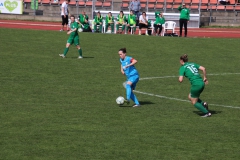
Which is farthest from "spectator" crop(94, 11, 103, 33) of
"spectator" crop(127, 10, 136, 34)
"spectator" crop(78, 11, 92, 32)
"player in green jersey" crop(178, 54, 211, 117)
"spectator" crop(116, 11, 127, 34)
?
"player in green jersey" crop(178, 54, 211, 117)

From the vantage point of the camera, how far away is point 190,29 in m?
49.2

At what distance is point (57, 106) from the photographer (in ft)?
59.2

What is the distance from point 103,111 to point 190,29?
1288 inches

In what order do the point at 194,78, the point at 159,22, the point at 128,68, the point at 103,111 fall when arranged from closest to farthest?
the point at 194,78 → the point at 103,111 → the point at 128,68 → the point at 159,22

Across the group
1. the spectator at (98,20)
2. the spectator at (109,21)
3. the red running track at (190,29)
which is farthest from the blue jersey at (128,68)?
the red running track at (190,29)

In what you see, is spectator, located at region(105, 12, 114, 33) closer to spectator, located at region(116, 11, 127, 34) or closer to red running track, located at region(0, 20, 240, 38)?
spectator, located at region(116, 11, 127, 34)

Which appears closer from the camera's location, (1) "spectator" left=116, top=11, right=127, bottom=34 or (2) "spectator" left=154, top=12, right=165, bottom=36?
(2) "spectator" left=154, top=12, right=165, bottom=36

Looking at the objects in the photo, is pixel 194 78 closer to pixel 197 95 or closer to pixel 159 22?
pixel 197 95

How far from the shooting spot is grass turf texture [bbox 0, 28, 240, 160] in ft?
43.5

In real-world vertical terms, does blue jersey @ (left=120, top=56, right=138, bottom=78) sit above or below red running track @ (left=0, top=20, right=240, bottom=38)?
above

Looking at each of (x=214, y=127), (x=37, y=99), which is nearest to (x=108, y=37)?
(x=37, y=99)

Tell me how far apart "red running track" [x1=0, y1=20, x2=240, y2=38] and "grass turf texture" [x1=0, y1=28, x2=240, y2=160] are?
12101mm

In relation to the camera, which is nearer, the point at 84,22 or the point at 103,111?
the point at 103,111

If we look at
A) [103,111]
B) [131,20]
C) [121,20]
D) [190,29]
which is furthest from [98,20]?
[103,111]
